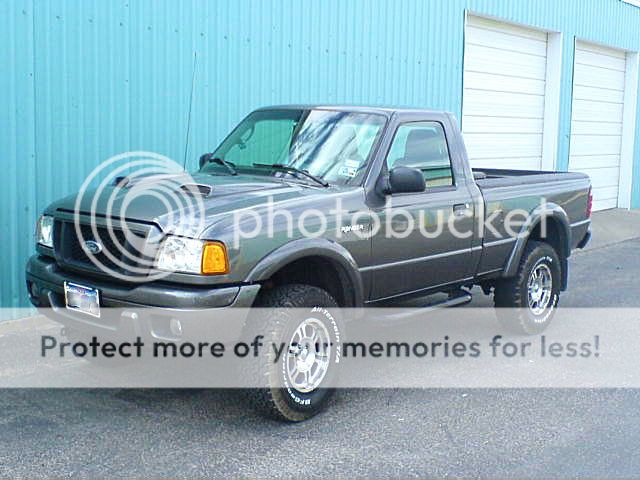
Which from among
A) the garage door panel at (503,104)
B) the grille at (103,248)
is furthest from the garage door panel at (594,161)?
the grille at (103,248)

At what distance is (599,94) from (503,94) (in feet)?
13.9

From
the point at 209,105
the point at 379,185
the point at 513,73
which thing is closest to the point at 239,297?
the point at 379,185

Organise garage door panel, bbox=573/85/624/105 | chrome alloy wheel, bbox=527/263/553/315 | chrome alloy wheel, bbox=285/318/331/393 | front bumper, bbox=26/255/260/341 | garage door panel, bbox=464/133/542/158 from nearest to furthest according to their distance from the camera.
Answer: front bumper, bbox=26/255/260/341 < chrome alloy wheel, bbox=285/318/331/393 < chrome alloy wheel, bbox=527/263/553/315 < garage door panel, bbox=464/133/542/158 < garage door panel, bbox=573/85/624/105

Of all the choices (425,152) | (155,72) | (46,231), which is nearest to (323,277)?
(425,152)

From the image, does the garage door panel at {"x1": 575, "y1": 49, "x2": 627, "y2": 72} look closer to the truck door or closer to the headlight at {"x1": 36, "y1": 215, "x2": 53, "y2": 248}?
the truck door

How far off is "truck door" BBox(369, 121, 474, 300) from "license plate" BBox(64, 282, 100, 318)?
1806mm

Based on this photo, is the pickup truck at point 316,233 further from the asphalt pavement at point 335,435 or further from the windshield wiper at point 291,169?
the asphalt pavement at point 335,435

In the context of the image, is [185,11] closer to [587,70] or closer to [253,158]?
[253,158]

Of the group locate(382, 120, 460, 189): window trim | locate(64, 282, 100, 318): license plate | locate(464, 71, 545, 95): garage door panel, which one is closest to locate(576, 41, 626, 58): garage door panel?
locate(464, 71, 545, 95): garage door panel

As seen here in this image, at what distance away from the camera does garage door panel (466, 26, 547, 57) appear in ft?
44.2

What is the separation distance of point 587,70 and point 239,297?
14458 mm

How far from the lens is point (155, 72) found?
318 inches

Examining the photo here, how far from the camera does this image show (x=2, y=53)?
6.84 metres

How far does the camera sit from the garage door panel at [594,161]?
55.5 ft
